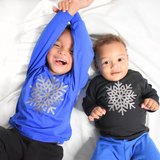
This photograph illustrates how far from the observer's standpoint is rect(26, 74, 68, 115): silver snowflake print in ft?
3.15

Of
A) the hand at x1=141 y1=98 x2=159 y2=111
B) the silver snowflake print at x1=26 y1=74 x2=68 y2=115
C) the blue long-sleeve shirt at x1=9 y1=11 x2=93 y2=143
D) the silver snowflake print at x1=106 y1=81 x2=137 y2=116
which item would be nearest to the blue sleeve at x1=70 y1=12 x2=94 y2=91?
the blue long-sleeve shirt at x1=9 y1=11 x2=93 y2=143

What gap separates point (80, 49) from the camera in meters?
0.96

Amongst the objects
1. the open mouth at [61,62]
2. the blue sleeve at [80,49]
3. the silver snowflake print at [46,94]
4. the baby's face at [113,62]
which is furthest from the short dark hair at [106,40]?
the silver snowflake print at [46,94]

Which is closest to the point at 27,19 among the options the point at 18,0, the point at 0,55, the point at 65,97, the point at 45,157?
the point at 18,0

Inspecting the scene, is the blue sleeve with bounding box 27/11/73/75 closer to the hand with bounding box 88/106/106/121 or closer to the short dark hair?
the short dark hair

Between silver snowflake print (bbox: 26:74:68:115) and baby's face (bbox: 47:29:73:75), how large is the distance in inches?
3.5

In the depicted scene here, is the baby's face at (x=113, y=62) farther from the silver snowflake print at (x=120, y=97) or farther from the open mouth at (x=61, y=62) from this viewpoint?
the open mouth at (x=61, y=62)

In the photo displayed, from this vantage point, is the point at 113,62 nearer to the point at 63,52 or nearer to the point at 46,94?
the point at 63,52

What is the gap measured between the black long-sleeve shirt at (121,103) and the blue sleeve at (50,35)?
369mm

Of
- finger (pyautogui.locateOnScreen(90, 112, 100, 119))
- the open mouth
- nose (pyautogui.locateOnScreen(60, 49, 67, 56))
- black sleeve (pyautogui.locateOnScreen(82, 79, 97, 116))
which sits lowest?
finger (pyautogui.locateOnScreen(90, 112, 100, 119))

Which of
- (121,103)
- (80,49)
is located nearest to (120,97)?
(121,103)

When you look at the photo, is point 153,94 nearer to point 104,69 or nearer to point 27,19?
point 104,69

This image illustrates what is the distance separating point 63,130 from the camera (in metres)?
1.02

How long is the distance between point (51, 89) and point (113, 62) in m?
0.41
